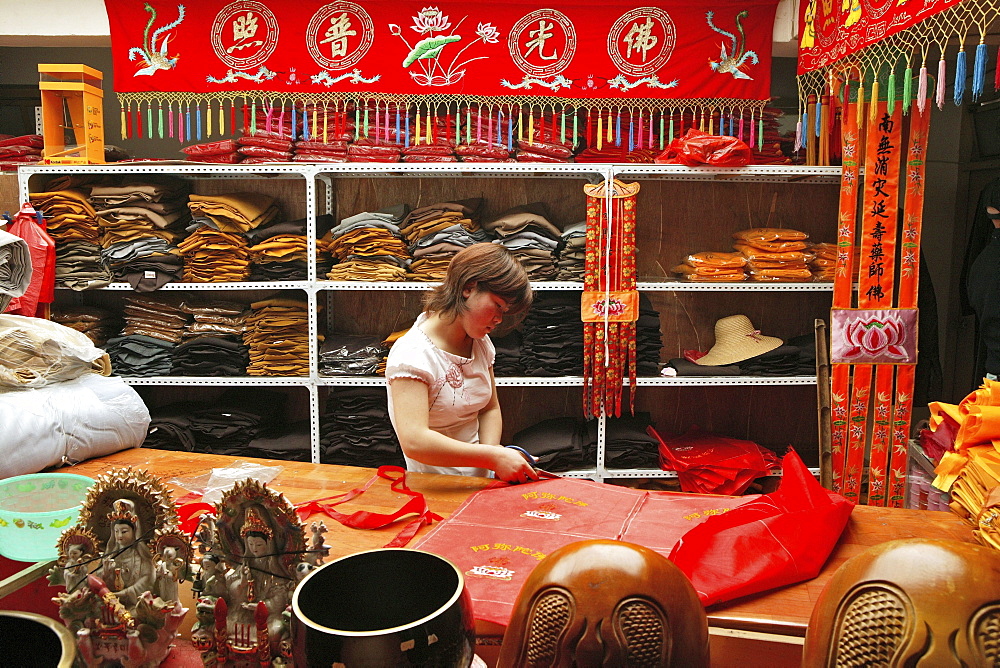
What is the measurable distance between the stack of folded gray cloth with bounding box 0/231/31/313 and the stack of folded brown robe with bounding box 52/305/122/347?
2.10m

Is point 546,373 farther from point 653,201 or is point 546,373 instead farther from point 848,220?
point 848,220

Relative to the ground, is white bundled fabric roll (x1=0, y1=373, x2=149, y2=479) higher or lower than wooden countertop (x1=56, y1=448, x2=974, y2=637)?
higher

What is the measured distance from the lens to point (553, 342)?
12.1 ft

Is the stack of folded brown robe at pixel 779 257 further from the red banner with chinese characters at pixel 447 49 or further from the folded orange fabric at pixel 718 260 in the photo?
the red banner with chinese characters at pixel 447 49

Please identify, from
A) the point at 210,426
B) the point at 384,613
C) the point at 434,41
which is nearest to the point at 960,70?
the point at 434,41

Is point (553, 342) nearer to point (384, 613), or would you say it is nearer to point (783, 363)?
point (783, 363)

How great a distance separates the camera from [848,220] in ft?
11.2

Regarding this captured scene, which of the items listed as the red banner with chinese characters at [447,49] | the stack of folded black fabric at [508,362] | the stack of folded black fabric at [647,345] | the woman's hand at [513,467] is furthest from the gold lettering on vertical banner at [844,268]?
the woman's hand at [513,467]

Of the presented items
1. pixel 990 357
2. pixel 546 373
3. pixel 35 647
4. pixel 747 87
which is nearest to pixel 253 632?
pixel 35 647

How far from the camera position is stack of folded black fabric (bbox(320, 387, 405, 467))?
371cm

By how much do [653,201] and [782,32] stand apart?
102 centimetres

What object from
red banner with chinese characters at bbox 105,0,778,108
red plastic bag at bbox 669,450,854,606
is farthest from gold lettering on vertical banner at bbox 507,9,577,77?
red plastic bag at bbox 669,450,854,606

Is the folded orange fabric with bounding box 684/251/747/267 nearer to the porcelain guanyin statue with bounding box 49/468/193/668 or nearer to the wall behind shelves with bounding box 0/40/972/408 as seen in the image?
the wall behind shelves with bounding box 0/40/972/408

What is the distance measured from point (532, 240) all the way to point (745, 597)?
268cm
